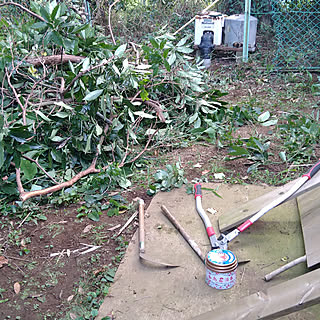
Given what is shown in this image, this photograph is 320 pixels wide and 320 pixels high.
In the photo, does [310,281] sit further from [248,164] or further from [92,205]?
[248,164]

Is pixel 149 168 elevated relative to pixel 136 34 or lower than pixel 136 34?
lower

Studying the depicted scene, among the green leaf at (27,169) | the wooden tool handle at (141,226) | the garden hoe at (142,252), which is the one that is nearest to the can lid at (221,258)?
the garden hoe at (142,252)

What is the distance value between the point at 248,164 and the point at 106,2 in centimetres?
510

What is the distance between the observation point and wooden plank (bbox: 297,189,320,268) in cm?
191

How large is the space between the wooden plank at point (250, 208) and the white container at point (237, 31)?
4492 millimetres

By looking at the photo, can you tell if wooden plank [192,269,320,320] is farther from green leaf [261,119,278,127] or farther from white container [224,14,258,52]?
white container [224,14,258,52]

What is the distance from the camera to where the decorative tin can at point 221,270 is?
6.23 feet

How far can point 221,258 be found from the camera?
194cm

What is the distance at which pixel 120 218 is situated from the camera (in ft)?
8.87

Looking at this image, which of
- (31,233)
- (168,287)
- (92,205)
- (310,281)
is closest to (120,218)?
(92,205)

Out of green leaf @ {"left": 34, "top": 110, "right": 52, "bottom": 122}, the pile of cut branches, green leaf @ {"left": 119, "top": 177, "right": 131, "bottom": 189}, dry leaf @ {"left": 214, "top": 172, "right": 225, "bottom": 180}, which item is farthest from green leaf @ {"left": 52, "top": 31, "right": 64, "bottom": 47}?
dry leaf @ {"left": 214, "top": 172, "right": 225, "bottom": 180}

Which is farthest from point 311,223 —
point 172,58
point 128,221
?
point 172,58

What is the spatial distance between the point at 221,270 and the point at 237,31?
5.31 meters

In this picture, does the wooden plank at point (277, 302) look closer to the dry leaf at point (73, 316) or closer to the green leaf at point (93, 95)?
the dry leaf at point (73, 316)
